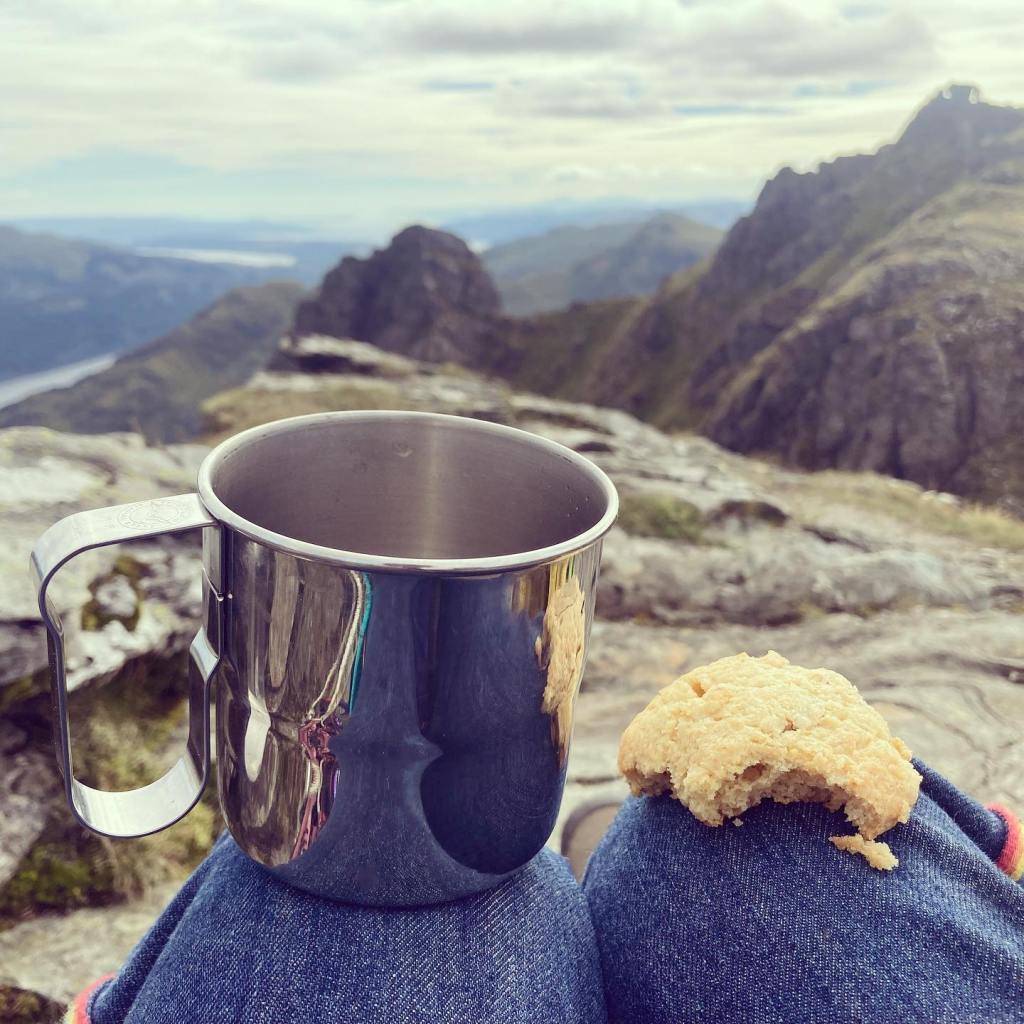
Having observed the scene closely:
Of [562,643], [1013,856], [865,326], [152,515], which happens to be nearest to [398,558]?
[562,643]

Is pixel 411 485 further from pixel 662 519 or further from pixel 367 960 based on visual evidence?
pixel 662 519

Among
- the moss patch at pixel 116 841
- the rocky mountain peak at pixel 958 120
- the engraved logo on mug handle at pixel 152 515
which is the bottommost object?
the moss patch at pixel 116 841

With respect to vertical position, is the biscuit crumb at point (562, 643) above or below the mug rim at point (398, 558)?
below

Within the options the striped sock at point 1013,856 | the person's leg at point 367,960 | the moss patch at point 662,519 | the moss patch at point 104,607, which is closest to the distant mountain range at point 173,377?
the moss patch at point 662,519

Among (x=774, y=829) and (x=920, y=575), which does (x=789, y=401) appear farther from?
(x=774, y=829)

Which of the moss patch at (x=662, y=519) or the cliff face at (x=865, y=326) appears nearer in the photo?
the moss patch at (x=662, y=519)

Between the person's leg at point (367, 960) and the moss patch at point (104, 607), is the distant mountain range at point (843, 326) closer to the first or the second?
the moss patch at point (104, 607)
